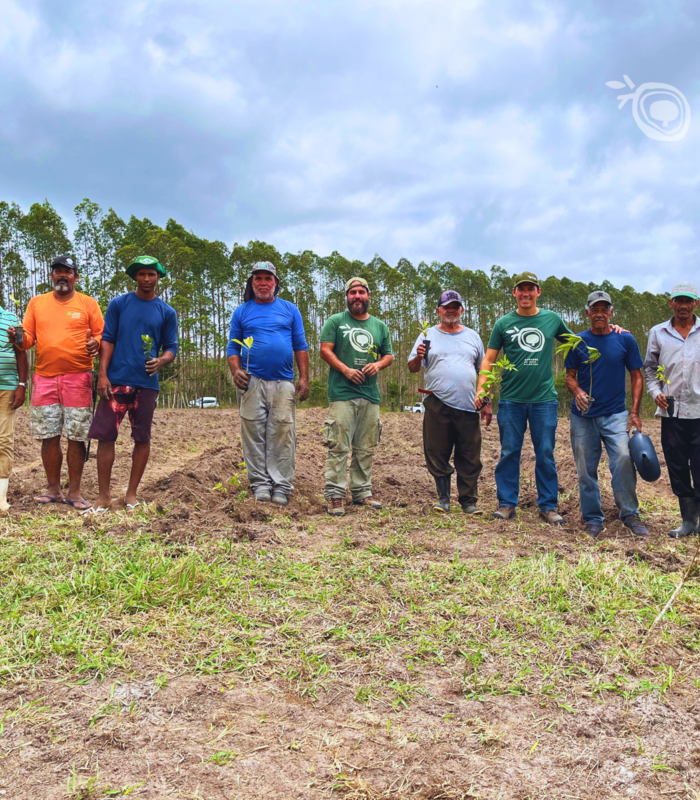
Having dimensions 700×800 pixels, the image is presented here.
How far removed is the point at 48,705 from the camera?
2.15 meters

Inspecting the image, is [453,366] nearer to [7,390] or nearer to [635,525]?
[635,525]

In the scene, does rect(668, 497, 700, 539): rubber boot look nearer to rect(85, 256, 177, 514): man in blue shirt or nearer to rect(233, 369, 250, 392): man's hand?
rect(233, 369, 250, 392): man's hand

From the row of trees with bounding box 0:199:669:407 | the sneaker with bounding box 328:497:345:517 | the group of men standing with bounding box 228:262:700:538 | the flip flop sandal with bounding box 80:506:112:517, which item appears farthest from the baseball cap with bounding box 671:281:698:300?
the row of trees with bounding box 0:199:669:407

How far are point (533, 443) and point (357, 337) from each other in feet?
5.46

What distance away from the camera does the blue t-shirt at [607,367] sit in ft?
14.8

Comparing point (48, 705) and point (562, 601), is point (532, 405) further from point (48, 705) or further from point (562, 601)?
point (48, 705)

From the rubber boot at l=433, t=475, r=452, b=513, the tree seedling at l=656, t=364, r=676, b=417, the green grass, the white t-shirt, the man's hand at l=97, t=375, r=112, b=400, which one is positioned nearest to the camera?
the green grass

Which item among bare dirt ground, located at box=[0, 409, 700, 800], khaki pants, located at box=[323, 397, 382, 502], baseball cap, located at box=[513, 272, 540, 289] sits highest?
baseball cap, located at box=[513, 272, 540, 289]

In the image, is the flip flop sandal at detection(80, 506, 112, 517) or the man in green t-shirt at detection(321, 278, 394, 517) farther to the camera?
the man in green t-shirt at detection(321, 278, 394, 517)

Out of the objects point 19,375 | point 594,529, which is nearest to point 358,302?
point 594,529

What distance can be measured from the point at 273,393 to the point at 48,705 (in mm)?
3129

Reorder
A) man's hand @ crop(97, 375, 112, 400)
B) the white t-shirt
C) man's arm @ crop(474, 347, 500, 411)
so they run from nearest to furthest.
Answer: man's hand @ crop(97, 375, 112, 400) → man's arm @ crop(474, 347, 500, 411) → the white t-shirt

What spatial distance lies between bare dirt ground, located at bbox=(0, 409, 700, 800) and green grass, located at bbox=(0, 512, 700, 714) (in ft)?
0.04

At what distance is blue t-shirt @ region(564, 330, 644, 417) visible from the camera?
14.8ft
